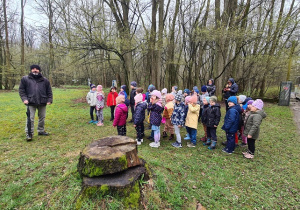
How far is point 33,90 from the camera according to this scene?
4785mm

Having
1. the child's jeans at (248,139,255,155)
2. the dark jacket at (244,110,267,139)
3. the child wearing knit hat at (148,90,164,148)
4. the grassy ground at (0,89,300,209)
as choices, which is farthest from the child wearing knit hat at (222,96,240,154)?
the child wearing knit hat at (148,90,164,148)

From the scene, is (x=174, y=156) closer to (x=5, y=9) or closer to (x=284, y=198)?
(x=284, y=198)

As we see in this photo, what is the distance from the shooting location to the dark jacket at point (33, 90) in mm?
4691

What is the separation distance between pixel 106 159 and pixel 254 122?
145 inches

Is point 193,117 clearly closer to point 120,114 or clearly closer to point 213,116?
point 213,116

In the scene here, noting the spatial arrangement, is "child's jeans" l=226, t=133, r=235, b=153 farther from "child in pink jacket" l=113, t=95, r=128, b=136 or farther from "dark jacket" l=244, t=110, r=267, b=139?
"child in pink jacket" l=113, t=95, r=128, b=136

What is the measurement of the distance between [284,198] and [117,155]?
10.2 ft

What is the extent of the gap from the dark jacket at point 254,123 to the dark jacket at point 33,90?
19.7 feet

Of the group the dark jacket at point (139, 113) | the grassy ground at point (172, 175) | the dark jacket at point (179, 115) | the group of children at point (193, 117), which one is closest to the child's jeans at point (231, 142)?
the group of children at point (193, 117)

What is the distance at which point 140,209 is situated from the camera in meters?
2.26

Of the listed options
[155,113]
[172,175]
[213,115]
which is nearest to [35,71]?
[155,113]

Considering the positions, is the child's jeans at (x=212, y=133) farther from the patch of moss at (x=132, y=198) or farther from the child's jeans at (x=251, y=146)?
the patch of moss at (x=132, y=198)

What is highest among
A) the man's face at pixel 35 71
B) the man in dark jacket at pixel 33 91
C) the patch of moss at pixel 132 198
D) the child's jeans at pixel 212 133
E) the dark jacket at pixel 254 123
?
the man's face at pixel 35 71

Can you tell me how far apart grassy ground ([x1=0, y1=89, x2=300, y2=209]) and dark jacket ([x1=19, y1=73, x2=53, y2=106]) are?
4.13ft
